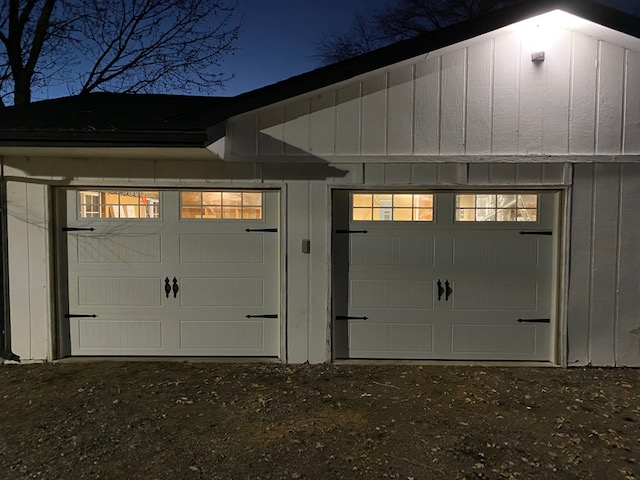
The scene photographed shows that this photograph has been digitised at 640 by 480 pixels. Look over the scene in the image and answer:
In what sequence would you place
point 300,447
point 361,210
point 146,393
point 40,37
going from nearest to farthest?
point 300,447
point 146,393
point 361,210
point 40,37

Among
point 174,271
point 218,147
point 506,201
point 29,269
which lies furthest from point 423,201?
point 29,269

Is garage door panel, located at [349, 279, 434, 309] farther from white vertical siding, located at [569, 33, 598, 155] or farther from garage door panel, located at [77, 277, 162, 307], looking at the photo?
garage door panel, located at [77, 277, 162, 307]

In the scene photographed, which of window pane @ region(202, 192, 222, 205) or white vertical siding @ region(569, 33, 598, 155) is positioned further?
window pane @ region(202, 192, 222, 205)

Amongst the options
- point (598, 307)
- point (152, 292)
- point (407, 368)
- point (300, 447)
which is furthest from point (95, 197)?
point (598, 307)

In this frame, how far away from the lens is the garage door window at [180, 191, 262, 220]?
4594mm

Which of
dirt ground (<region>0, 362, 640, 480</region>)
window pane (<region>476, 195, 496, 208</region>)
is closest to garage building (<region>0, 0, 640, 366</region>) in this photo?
window pane (<region>476, 195, 496, 208</region>)

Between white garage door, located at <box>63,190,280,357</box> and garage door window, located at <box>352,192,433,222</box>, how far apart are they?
0.98m

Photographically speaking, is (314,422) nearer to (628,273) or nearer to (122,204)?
(122,204)

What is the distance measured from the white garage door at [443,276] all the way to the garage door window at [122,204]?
2.23 m

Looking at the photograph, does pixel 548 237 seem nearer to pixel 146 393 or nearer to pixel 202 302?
pixel 202 302

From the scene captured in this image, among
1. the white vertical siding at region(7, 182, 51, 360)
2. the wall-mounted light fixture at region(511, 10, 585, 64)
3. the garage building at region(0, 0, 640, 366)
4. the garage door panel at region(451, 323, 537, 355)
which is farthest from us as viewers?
A: the garage door panel at region(451, 323, 537, 355)

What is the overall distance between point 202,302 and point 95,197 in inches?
69.8

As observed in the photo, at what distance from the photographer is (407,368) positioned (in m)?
4.38

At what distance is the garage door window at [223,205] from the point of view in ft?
15.1
